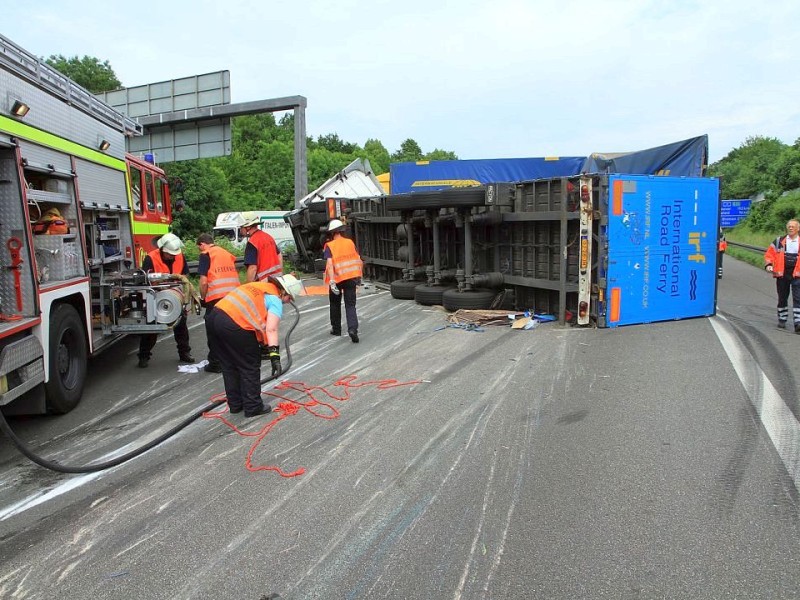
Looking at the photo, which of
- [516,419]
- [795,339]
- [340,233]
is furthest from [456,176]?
[516,419]

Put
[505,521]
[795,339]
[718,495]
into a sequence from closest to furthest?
1. [505,521]
2. [718,495]
3. [795,339]

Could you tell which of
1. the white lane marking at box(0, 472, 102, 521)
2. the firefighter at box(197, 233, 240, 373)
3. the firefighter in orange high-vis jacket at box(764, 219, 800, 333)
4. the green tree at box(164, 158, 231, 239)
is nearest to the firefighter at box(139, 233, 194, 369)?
the firefighter at box(197, 233, 240, 373)

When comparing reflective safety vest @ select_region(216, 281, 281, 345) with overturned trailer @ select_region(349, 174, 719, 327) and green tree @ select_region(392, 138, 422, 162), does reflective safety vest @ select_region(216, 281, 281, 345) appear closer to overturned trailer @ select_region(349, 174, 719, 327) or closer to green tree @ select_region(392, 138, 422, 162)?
overturned trailer @ select_region(349, 174, 719, 327)

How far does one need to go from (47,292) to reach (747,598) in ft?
17.4

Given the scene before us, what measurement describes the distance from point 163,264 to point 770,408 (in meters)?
6.64

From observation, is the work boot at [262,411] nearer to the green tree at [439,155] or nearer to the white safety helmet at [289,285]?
the white safety helmet at [289,285]

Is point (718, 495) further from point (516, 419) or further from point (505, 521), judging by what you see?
point (516, 419)

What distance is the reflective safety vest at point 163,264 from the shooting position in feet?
25.0

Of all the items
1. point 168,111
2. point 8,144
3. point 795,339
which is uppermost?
point 168,111

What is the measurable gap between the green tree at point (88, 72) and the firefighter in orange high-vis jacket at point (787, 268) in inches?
1682

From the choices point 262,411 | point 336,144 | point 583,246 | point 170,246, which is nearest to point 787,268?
point 583,246

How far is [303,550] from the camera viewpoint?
316cm

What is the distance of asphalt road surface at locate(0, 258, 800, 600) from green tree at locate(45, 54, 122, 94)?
42.0m

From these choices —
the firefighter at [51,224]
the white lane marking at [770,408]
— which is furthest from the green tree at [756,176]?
the firefighter at [51,224]
